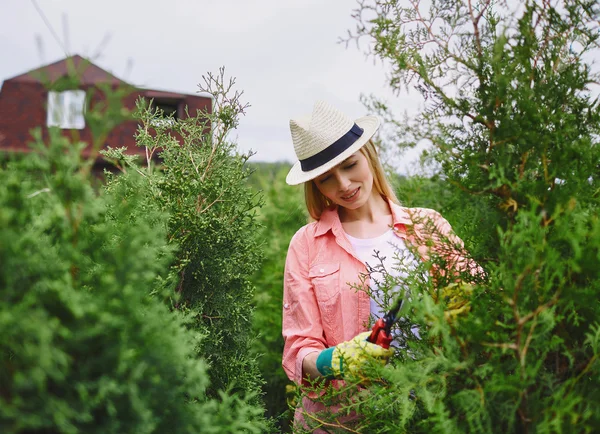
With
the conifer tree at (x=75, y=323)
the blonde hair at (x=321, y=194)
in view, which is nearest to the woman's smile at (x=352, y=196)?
the blonde hair at (x=321, y=194)

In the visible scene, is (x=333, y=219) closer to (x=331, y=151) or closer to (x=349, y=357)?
(x=331, y=151)

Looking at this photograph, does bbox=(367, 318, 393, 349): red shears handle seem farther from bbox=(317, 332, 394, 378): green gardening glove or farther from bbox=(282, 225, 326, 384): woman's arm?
bbox=(282, 225, 326, 384): woman's arm

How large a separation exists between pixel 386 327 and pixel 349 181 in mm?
1013

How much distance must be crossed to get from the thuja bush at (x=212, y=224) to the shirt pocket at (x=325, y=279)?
0.50 m

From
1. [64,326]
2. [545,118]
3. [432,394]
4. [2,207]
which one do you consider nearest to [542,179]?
[545,118]

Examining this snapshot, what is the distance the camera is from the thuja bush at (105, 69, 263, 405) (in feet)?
9.73

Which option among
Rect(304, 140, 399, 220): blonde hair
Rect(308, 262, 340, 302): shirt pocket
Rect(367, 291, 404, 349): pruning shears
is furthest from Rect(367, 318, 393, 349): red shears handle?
Rect(304, 140, 399, 220): blonde hair

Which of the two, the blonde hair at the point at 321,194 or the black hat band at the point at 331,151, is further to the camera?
the blonde hair at the point at 321,194

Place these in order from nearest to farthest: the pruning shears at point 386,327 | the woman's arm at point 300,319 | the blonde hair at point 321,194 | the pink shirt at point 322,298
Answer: the pruning shears at point 386,327, the woman's arm at point 300,319, the pink shirt at point 322,298, the blonde hair at point 321,194

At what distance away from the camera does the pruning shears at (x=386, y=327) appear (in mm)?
2201

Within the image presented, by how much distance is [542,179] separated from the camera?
6.23 ft

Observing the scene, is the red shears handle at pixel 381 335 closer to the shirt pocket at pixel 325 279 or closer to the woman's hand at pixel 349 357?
the woman's hand at pixel 349 357

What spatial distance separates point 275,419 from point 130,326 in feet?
5.97

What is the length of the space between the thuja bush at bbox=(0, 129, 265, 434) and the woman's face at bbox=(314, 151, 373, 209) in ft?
5.34
